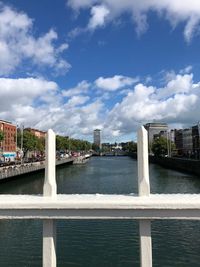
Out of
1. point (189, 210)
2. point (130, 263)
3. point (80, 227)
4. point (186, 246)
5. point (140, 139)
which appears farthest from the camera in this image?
point (80, 227)

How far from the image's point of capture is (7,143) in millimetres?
126000

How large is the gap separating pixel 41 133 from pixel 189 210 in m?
195

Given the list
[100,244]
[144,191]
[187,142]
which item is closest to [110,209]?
[144,191]

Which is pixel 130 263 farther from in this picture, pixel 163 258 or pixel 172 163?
pixel 172 163

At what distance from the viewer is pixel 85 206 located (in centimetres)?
738

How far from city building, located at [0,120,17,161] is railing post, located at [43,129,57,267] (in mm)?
112032

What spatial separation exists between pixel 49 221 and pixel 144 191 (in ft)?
6.86

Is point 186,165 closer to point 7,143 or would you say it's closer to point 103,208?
point 7,143

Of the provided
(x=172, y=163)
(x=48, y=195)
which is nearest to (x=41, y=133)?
(x=172, y=163)

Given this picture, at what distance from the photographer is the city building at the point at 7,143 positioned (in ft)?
391

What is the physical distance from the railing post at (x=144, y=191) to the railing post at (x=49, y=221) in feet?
5.92

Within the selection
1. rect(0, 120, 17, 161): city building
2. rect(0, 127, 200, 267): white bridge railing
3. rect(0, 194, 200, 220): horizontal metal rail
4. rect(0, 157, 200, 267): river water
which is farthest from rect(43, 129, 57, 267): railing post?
rect(0, 120, 17, 161): city building

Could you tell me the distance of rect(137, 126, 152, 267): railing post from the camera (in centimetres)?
746

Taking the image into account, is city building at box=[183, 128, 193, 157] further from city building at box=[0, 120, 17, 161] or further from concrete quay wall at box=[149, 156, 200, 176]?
city building at box=[0, 120, 17, 161]
